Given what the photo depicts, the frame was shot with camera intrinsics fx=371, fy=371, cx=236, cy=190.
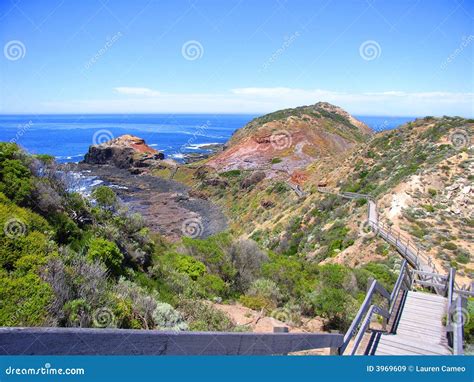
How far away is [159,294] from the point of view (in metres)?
8.57

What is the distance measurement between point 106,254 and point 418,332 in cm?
700

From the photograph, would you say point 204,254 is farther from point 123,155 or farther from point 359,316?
point 123,155

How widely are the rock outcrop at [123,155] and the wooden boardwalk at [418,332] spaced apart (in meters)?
84.0

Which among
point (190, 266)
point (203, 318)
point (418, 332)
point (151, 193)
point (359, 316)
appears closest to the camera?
point (359, 316)

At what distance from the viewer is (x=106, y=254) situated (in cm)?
832

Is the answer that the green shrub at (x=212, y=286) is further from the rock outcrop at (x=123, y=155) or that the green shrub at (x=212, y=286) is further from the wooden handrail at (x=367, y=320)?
the rock outcrop at (x=123, y=155)

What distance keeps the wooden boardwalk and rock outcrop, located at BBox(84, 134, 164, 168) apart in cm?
8398

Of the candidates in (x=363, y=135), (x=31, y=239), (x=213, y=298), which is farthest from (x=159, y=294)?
(x=363, y=135)

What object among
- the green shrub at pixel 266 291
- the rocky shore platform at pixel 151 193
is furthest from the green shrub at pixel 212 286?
the rocky shore platform at pixel 151 193

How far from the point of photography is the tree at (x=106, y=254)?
8055 mm

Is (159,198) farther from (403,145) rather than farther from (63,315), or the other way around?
(63,315)

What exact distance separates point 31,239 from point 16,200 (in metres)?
1.88

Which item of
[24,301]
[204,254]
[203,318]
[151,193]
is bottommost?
[151,193]

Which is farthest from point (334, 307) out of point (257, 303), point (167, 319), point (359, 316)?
point (167, 319)
